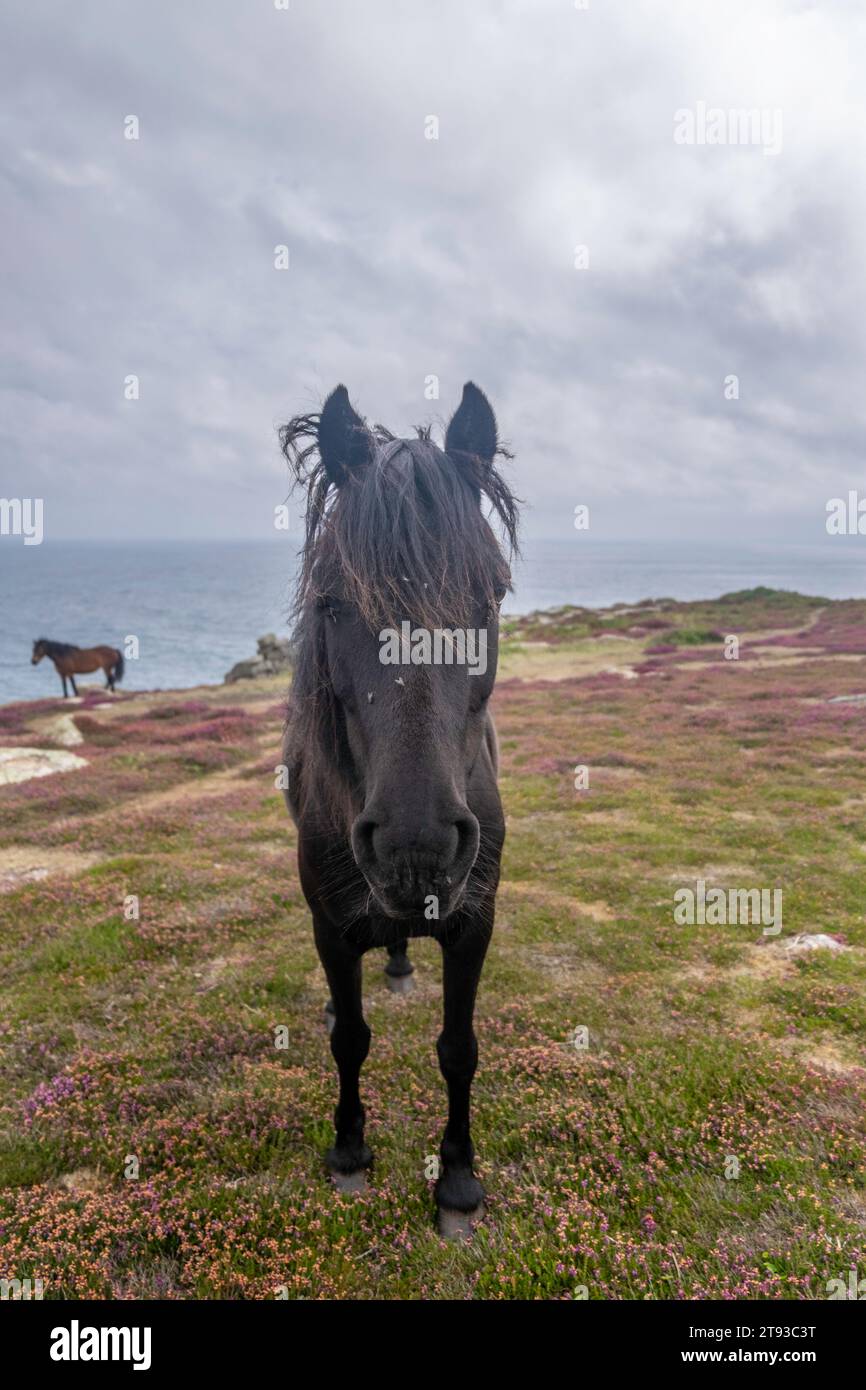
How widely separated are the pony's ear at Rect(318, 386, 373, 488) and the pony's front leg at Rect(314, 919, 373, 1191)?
9.97 ft

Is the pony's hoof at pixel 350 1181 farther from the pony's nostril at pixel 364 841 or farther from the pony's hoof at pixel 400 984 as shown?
the pony's nostril at pixel 364 841

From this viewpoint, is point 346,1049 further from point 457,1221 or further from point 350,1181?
point 457,1221

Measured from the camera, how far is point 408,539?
125 inches

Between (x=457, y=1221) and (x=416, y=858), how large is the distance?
317cm

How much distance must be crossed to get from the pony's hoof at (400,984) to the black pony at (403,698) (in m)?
2.46

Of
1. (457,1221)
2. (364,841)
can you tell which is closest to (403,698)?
(364,841)

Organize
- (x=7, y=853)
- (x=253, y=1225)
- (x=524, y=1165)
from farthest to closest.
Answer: (x=7, y=853) → (x=524, y=1165) → (x=253, y=1225)

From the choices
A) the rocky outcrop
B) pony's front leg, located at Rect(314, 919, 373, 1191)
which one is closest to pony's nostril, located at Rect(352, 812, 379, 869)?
pony's front leg, located at Rect(314, 919, 373, 1191)

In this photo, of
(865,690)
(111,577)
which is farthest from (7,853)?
(111,577)

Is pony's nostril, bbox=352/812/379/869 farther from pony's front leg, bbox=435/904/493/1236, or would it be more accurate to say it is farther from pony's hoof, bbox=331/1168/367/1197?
pony's hoof, bbox=331/1168/367/1197

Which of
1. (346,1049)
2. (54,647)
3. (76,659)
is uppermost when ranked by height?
(54,647)
